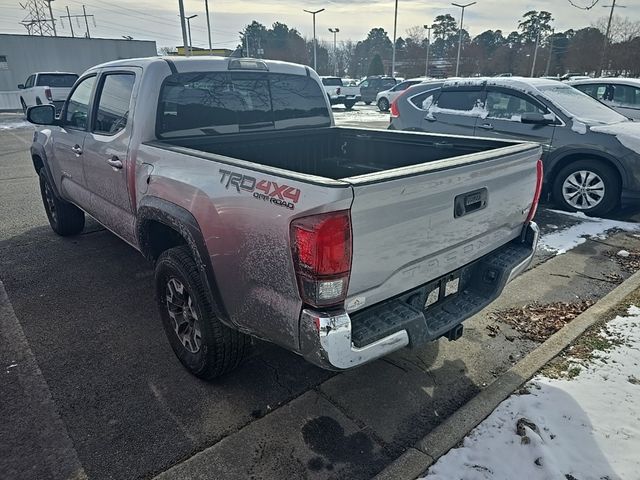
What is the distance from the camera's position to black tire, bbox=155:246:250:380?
2677 millimetres

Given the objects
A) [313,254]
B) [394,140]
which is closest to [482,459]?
[313,254]

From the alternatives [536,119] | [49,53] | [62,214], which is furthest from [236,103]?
[49,53]

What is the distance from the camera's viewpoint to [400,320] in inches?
86.1

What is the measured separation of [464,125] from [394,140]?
3.96 metres

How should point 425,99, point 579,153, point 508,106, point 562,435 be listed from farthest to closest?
point 425,99 < point 508,106 < point 579,153 < point 562,435

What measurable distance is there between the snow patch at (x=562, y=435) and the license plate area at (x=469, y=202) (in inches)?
45.8

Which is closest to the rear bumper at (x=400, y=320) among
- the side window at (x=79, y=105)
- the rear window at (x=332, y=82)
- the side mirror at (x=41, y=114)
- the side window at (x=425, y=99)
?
the side window at (x=79, y=105)

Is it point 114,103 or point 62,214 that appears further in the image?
point 62,214

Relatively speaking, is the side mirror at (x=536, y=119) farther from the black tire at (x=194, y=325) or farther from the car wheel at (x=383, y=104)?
the car wheel at (x=383, y=104)

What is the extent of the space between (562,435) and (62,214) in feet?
18.2

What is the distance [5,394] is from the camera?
9.30 ft

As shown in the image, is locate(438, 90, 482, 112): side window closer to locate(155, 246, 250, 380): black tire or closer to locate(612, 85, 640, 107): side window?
locate(612, 85, 640, 107): side window

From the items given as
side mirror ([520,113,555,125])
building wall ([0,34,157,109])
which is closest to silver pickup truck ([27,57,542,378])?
side mirror ([520,113,555,125])

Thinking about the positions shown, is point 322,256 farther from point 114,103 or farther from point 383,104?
point 383,104
